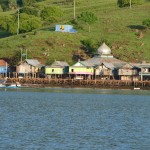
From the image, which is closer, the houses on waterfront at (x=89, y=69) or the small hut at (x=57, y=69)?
the houses on waterfront at (x=89, y=69)

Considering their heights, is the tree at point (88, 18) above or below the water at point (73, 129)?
above

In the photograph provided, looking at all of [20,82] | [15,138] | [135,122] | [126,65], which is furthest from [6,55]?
[15,138]

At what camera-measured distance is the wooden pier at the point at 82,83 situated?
486 ft

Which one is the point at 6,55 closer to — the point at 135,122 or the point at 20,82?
the point at 20,82

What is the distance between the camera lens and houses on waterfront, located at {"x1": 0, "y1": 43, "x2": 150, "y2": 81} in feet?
506

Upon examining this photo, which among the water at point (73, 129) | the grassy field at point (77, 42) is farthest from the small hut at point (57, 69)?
the water at point (73, 129)

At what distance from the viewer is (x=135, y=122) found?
64.5 metres

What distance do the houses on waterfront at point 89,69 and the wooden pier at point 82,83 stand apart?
4586 millimetres

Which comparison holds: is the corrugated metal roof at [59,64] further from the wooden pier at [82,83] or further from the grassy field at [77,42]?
the grassy field at [77,42]

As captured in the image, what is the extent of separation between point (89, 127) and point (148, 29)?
5268 inches

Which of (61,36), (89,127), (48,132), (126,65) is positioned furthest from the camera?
(61,36)

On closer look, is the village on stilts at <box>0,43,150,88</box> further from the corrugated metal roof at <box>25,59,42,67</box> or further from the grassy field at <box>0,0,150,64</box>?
the grassy field at <box>0,0,150,64</box>

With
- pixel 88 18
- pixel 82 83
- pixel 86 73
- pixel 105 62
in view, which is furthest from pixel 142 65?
pixel 88 18

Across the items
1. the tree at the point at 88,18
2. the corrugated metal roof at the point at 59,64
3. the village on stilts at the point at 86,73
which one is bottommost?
the village on stilts at the point at 86,73
